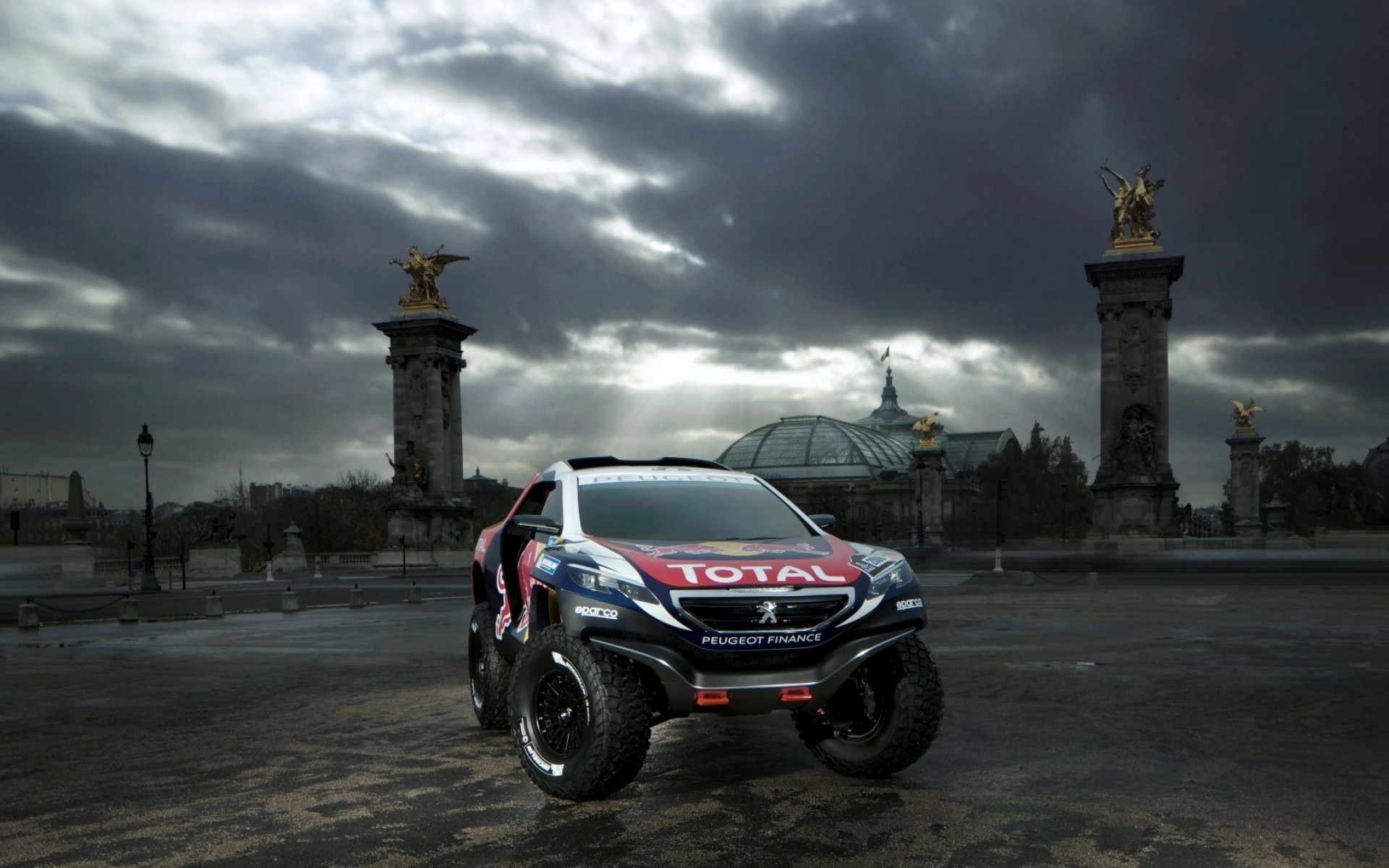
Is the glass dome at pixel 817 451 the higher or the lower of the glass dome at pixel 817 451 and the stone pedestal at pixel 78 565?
the higher

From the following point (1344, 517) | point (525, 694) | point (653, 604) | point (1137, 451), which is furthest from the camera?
point (1344, 517)

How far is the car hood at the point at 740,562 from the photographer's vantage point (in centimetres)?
695

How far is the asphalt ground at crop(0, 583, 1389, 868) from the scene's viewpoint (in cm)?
612

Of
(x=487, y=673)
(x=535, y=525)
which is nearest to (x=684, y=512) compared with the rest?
(x=535, y=525)

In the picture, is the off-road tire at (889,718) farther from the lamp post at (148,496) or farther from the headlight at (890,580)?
the lamp post at (148,496)

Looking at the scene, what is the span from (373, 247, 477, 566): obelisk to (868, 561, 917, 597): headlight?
6185 cm

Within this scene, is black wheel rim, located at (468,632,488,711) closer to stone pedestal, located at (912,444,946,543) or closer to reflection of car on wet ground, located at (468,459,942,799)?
reflection of car on wet ground, located at (468,459,942,799)

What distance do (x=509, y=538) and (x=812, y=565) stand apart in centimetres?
275

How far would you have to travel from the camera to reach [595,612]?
698 cm

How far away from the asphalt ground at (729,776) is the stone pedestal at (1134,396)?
44.7 m

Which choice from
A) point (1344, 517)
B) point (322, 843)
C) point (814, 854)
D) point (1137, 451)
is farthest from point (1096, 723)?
point (1344, 517)

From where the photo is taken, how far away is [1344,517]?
81688 millimetres

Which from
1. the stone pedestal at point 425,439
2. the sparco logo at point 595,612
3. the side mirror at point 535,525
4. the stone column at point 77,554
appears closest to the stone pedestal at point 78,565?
the stone column at point 77,554

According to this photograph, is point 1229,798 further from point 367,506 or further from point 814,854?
point 367,506
